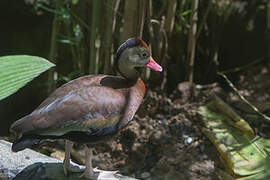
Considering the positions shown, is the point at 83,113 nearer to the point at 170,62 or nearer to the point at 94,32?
the point at 94,32

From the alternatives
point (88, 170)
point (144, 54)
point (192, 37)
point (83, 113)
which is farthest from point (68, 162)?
point (192, 37)

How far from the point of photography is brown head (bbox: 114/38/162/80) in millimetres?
2236

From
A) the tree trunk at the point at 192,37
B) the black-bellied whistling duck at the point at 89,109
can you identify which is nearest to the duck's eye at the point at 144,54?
the black-bellied whistling duck at the point at 89,109

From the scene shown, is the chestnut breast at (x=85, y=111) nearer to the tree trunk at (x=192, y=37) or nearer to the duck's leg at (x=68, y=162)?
the duck's leg at (x=68, y=162)

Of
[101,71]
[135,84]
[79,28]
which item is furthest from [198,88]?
[135,84]

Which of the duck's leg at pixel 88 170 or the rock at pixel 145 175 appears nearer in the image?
the duck's leg at pixel 88 170

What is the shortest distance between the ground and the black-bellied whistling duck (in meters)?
0.76

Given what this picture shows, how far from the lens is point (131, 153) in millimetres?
3084

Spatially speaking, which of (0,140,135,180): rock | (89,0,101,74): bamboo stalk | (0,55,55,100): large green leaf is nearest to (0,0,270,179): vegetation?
(89,0,101,74): bamboo stalk

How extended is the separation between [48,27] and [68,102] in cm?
258

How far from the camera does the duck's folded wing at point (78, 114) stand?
1932 millimetres

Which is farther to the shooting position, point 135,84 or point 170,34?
point 170,34

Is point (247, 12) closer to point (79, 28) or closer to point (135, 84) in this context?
point (79, 28)

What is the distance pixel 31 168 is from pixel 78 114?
1.88 ft
